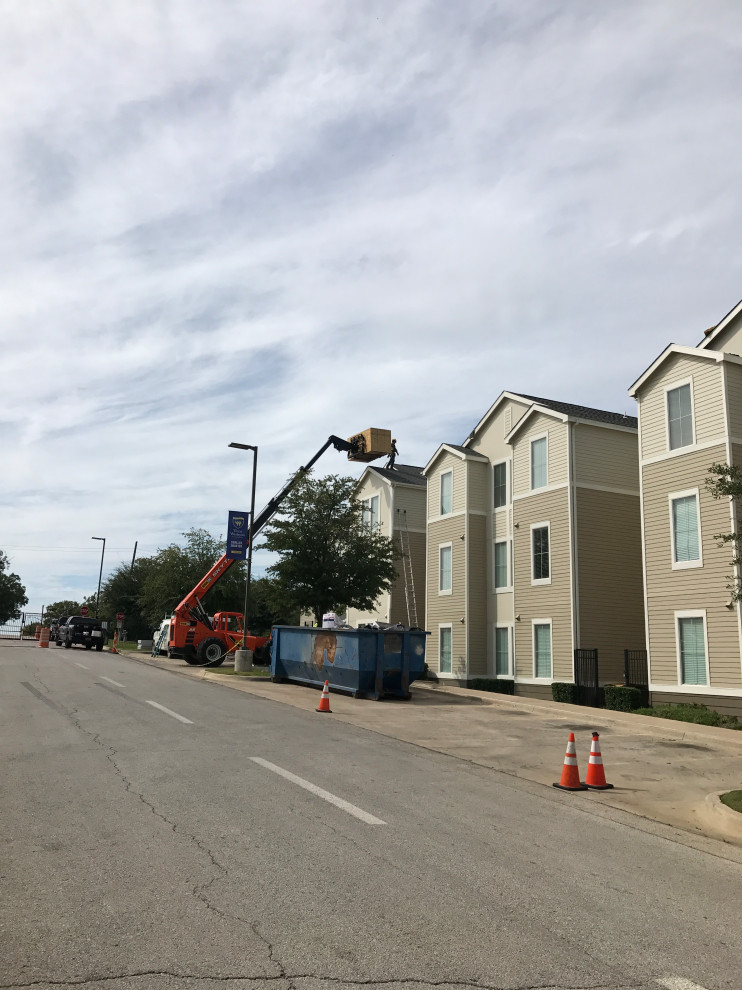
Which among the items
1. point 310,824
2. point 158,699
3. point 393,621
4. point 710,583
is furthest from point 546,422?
point 310,824

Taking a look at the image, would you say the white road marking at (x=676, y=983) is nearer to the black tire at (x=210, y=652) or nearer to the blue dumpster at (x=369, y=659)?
the blue dumpster at (x=369, y=659)

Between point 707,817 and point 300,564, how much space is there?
21.6 metres

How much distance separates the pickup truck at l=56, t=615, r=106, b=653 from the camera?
48.2 metres

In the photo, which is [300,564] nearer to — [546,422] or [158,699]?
[546,422]

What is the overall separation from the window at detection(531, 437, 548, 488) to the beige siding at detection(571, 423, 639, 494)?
1.45m

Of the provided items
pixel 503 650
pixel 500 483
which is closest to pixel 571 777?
pixel 503 650

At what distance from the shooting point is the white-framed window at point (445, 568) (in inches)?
1294

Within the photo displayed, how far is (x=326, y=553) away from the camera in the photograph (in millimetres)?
29969

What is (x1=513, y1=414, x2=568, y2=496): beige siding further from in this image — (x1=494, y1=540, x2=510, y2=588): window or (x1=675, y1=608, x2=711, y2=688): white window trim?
(x1=675, y1=608, x2=711, y2=688): white window trim

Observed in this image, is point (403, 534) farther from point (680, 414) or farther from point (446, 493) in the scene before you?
point (680, 414)

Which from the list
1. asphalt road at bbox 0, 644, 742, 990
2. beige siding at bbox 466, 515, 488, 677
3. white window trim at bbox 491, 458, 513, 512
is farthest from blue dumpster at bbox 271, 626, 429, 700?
asphalt road at bbox 0, 644, 742, 990

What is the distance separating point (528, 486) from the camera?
2909 cm

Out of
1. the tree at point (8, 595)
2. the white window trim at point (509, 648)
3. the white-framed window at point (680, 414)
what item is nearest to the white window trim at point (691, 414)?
the white-framed window at point (680, 414)

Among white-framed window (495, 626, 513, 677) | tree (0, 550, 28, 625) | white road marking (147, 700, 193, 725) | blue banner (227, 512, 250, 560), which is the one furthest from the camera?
tree (0, 550, 28, 625)
